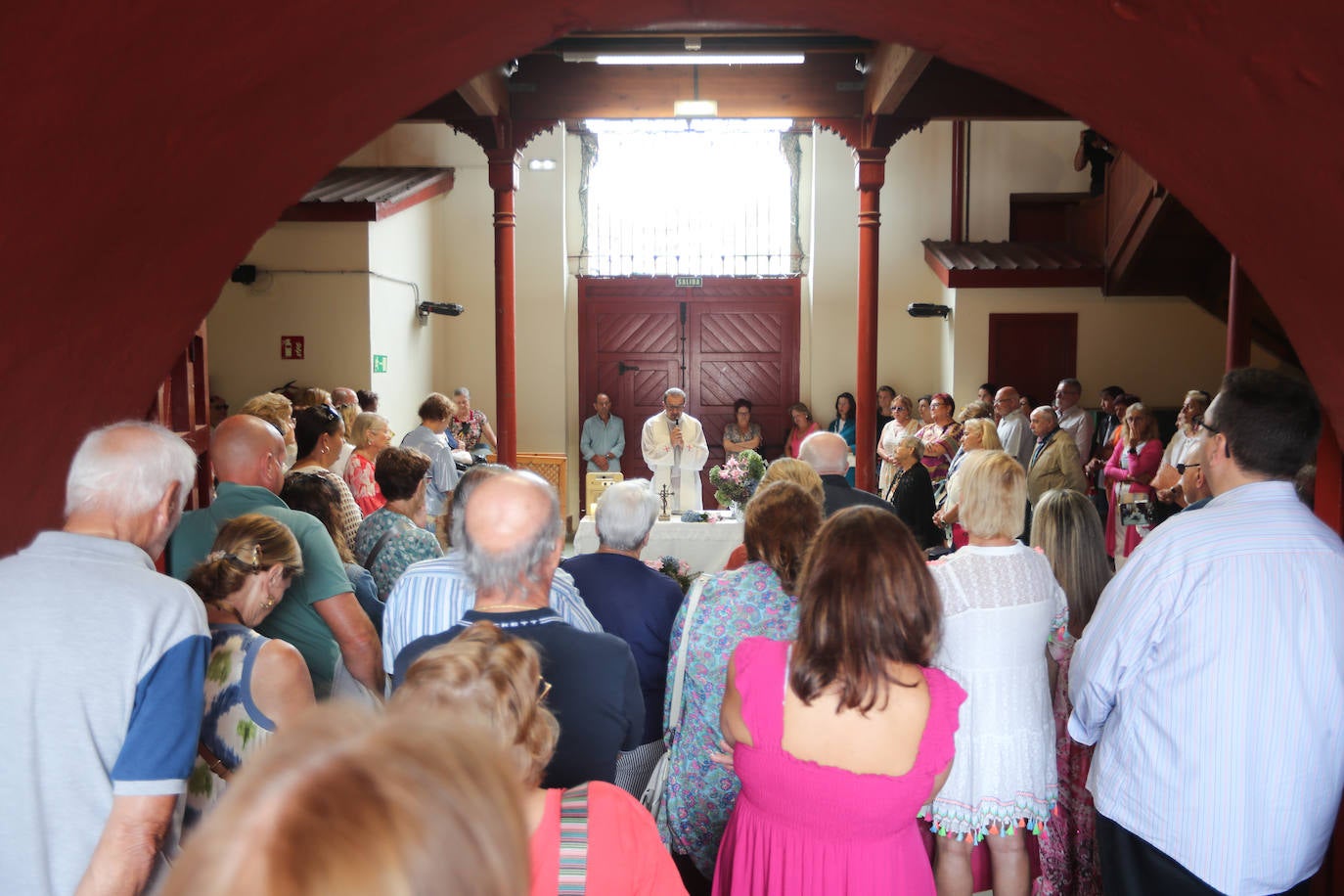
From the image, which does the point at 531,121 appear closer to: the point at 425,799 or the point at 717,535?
the point at 717,535

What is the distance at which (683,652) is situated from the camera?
285 centimetres

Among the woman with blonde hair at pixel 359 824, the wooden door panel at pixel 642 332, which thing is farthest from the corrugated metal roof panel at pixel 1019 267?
the woman with blonde hair at pixel 359 824

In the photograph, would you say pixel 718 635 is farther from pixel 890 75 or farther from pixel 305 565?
pixel 890 75

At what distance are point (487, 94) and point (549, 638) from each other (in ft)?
17.9

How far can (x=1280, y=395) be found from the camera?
2.32m

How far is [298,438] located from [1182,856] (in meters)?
3.27

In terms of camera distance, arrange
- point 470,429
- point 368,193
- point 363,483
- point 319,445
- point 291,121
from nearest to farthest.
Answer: point 291,121, point 319,445, point 363,483, point 368,193, point 470,429

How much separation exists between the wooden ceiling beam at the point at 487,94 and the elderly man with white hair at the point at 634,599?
3968 millimetres

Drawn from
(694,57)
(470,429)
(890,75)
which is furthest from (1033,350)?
(470,429)

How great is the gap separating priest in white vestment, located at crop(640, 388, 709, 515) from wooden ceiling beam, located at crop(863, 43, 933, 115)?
10.4ft

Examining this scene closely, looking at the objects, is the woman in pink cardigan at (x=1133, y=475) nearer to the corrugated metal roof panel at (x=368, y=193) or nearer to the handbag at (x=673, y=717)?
the handbag at (x=673, y=717)

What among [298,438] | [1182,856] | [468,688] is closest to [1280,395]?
[1182,856]

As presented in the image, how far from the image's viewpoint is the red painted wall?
2.08m

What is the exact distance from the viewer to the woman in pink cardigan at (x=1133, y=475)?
21.2ft
